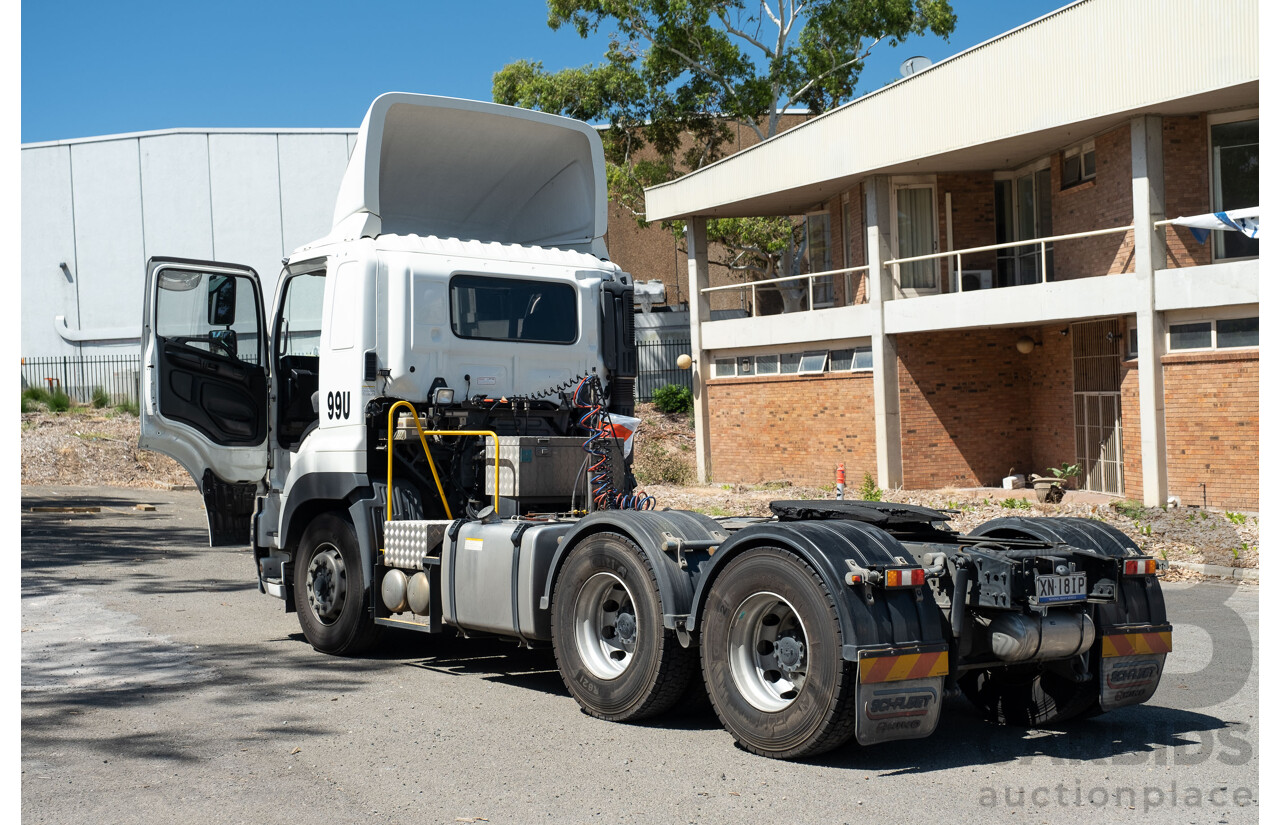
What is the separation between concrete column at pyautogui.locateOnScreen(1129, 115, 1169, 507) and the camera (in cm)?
1847

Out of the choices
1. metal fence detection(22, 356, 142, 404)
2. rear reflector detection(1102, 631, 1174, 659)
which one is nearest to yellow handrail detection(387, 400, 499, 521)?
rear reflector detection(1102, 631, 1174, 659)

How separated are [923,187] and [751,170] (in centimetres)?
386

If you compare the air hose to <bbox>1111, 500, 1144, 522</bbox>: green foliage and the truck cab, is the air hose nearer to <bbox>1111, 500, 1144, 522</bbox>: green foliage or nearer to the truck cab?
the truck cab

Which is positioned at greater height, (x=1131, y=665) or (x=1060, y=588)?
(x=1060, y=588)

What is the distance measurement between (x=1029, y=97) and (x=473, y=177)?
1287 cm

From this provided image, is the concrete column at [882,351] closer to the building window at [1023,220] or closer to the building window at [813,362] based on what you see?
the building window at [813,362]

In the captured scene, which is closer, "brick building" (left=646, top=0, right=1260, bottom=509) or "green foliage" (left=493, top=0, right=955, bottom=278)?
"brick building" (left=646, top=0, right=1260, bottom=509)

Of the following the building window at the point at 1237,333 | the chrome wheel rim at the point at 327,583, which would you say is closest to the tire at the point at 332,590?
the chrome wheel rim at the point at 327,583

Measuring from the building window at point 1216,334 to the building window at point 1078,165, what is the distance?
4193 millimetres

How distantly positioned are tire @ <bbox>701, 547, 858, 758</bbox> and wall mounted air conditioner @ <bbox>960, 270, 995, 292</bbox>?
19.9 meters

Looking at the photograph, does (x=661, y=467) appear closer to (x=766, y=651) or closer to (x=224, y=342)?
(x=224, y=342)

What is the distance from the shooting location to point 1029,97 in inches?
788

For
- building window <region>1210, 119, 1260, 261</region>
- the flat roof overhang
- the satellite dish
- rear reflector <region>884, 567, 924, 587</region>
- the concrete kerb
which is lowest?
the concrete kerb

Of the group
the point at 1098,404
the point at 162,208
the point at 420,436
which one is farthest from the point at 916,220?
the point at 162,208
